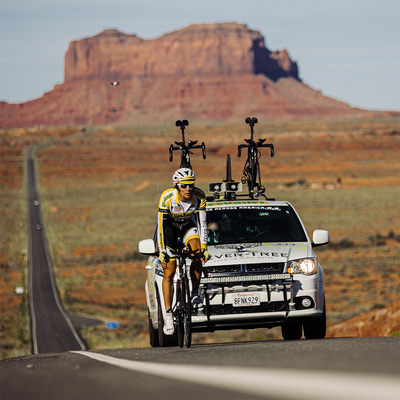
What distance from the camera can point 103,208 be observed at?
7288 cm

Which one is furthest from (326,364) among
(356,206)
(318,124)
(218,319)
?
(318,124)

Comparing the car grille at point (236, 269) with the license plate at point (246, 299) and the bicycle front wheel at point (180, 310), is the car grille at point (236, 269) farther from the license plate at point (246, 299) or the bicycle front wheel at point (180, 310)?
the bicycle front wheel at point (180, 310)

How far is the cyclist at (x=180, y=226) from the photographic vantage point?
807cm

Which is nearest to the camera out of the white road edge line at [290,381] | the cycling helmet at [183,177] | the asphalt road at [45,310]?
the white road edge line at [290,381]

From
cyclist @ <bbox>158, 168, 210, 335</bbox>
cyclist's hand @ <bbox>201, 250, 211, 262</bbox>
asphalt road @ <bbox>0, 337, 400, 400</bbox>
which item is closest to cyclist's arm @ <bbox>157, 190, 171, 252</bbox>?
cyclist @ <bbox>158, 168, 210, 335</bbox>

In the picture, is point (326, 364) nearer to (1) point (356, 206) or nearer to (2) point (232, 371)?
(2) point (232, 371)

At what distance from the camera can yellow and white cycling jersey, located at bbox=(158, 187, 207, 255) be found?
8.16 m

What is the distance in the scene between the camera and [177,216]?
8203 millimetres

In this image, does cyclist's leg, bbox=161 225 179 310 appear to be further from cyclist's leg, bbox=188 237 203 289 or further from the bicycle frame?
cyclist's leg, bbox=188 237 203 289

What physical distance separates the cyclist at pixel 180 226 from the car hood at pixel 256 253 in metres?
0.62

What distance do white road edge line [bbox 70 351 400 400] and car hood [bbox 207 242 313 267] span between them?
9.70 feet

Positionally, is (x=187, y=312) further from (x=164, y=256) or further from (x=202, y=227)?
(x=202, y=227)

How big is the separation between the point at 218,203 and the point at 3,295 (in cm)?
3312

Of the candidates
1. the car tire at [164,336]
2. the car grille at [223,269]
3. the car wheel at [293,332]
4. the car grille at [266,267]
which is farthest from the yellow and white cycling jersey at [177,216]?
the car wheel at [293,332]
